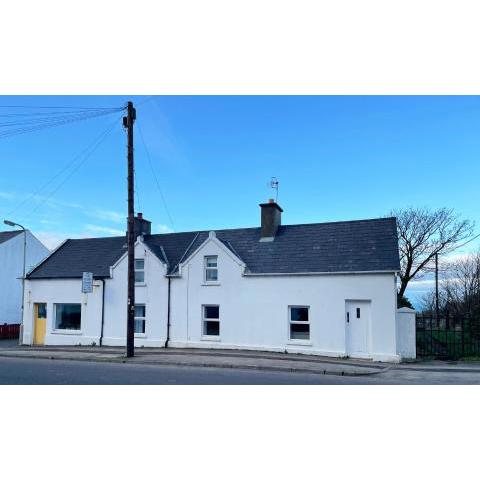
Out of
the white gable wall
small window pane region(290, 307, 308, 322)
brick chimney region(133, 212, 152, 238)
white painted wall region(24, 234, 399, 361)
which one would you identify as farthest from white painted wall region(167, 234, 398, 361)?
brick chimney region(133, 212, 152, 238)

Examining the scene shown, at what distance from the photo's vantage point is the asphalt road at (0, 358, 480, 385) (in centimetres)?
1118

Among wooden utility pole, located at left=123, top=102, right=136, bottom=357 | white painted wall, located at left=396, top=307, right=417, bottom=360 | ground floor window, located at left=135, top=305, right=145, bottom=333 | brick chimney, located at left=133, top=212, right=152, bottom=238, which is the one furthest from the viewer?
brick chimney, located at left=133, top=212, right=152, bottom=238

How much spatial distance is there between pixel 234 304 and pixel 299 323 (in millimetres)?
3178

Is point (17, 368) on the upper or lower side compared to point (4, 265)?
lower

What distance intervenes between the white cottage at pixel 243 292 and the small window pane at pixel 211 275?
0.05 m

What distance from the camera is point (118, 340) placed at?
2072 cm

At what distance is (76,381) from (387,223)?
14.1 meters

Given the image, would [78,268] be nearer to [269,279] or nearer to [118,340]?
[118,340]

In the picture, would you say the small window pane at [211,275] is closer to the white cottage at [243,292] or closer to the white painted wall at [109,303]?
the white cottage at [243,292]

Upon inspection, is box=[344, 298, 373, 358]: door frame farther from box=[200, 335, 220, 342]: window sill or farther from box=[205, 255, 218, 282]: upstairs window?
box=[205, 255, 218, 282]: upstairs window

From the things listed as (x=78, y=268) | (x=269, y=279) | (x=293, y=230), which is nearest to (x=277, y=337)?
(x=269, y=279)

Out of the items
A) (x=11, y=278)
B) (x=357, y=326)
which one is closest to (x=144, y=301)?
(x=357, y=326)

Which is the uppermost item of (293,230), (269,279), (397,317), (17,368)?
(293,230)

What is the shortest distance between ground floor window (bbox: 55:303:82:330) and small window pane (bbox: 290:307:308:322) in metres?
12.2
